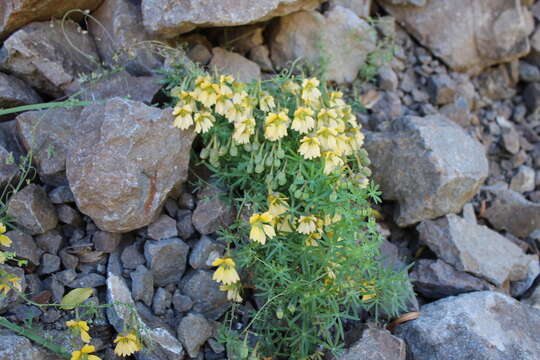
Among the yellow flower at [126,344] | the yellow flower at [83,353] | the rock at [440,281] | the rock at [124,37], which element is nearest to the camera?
the yellow flower at [83,353]

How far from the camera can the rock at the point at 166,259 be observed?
3.06 metres

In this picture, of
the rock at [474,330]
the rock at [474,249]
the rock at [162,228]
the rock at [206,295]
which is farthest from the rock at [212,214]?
the rock at [474,249]

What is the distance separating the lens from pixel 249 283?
310cm

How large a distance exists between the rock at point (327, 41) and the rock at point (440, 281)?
1525mm

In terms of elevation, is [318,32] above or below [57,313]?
above

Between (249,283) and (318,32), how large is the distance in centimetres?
199

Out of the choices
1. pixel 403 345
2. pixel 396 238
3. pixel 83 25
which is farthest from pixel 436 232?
pixel 83 25

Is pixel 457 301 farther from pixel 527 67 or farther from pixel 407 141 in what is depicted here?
pixel 527 67

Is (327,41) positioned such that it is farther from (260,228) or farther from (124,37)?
(260,228)

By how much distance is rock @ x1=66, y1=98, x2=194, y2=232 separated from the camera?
115 inches

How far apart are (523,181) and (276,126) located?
2326 mm

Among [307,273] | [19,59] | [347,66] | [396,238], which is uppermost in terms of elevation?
[19,59]

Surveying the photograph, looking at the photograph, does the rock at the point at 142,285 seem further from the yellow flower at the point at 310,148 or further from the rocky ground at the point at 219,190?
the yellow flower at the point at 310,148

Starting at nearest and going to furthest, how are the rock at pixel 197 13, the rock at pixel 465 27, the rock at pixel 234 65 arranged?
the rock at pixel 197 13 < the rock at pixel 234 65 < the rock at pixel 465 27
